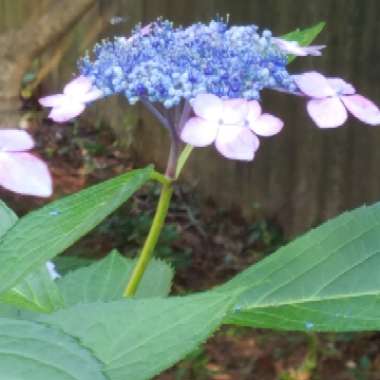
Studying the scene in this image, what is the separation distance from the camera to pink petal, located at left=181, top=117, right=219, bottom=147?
0.64 metres

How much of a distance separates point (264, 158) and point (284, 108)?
0.90ft

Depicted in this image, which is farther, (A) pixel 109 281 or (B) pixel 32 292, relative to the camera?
(A) pixel 109 281

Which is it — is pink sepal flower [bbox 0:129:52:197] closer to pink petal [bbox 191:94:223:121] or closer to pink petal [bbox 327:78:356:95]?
pink petal [bbox 191:94:223:121]

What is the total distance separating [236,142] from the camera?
639mm

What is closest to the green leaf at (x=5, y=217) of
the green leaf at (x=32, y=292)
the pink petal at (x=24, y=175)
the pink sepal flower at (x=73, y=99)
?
the green leaf at (x=32, y=292)

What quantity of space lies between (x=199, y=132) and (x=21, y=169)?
0.38ft

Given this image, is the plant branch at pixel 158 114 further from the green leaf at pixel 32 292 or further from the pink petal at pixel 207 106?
the green leaf at pixel 32 292

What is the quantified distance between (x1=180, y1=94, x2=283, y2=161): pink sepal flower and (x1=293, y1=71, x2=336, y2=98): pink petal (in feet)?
0.20

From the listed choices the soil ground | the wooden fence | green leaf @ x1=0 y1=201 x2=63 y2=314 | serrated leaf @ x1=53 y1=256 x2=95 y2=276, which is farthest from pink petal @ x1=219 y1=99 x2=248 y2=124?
the wooden fence

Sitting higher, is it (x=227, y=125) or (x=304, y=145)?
(x=227, y=125)

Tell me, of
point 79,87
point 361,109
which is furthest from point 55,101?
point 361,109

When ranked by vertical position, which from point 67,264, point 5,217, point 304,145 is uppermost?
point 5,217

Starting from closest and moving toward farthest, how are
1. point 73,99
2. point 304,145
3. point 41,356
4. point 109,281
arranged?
point 41,356 < point 73,99 < point 109,281 < point 304,145

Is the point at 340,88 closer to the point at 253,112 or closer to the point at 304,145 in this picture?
the point at 253,112
